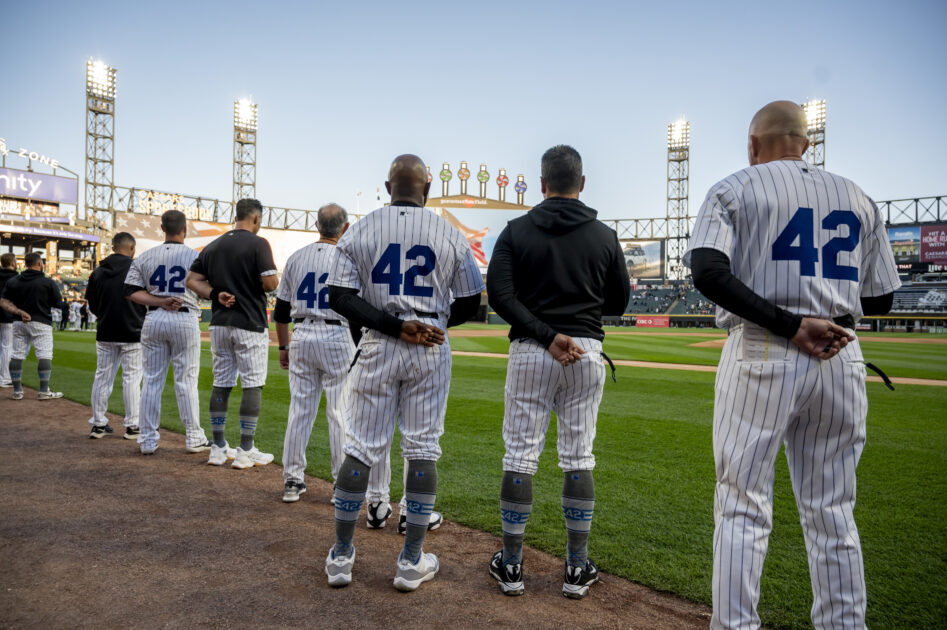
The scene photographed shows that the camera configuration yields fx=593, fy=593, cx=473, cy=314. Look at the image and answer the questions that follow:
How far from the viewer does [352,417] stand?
2758 mm

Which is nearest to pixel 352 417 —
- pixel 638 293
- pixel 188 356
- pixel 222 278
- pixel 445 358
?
pixel 445 358

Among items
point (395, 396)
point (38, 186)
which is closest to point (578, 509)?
point (395, 396)

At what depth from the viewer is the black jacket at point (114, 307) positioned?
5805 millimetres

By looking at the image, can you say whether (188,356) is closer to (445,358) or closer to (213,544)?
(213,544)

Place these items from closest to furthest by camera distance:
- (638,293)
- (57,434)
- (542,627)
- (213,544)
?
(542,627) < (213,544) < (57,434) < (638,293)

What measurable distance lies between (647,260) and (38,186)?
52262 millimetres

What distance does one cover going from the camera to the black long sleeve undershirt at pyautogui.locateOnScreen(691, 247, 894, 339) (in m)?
1.92

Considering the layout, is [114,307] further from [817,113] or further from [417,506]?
[817,113]

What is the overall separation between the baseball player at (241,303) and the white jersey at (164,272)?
1.22 feet

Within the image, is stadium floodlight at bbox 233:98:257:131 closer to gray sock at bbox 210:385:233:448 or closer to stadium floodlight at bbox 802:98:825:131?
stadium floodlight at bbox 802:98:825:131

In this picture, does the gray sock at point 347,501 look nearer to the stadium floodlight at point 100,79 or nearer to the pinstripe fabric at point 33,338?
the pinstripe fabric at point 33,338

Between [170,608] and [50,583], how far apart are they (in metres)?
0.66

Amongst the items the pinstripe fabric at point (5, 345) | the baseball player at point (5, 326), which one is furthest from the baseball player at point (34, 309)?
the pinstripe fabric at point (5, 345)

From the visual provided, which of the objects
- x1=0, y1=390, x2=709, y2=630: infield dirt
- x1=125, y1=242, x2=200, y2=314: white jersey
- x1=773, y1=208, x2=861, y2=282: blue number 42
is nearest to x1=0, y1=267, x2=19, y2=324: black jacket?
→ x1=125, y1=242, x2=200, y2=314: white jersey
